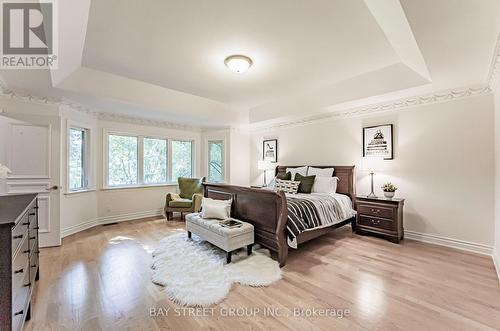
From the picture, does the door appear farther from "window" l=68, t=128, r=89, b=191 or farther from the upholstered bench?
the upholstered bench

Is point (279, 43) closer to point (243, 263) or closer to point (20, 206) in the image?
point (243, 263)

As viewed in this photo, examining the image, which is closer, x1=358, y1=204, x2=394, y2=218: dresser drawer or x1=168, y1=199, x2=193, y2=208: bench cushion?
x1=358, y1=204, x2=394, y2=218: dresser drawer

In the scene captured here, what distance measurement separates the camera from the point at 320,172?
472cm

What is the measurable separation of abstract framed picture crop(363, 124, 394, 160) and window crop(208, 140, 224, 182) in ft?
12.3

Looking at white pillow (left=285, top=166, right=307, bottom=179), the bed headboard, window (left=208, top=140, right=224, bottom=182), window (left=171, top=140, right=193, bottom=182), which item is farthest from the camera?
window (left=208, top=140, right=224, bottom=182)

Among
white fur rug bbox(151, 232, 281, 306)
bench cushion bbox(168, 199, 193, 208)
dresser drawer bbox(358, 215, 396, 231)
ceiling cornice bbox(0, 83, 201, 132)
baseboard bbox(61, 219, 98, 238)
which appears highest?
ceiling cornice bbox(0, 83, 201, 132)

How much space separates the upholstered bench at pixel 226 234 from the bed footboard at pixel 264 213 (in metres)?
0.16

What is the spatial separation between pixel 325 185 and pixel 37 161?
16.0ft

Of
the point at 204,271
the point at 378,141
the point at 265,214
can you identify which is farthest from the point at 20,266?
the point at 378,141

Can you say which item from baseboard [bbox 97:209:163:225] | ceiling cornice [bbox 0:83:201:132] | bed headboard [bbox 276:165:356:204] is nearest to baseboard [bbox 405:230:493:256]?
bed headboard [bbox 276:165:356:204]

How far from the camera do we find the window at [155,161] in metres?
5.61

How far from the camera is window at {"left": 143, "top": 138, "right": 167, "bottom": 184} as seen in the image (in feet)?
18.4

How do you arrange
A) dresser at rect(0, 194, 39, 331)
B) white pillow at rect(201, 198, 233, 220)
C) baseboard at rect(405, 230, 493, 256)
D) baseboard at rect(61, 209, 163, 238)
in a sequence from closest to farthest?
dresser at rect(0, 194, 39, 331) < baseboard at rect(405, 230, 493, 256) < white pillow at rect(201, 198, 233, 220) < baseboard at rect(61, 209, 163, 238)

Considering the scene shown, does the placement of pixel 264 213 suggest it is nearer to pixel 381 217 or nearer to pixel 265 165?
pixel 381 217
